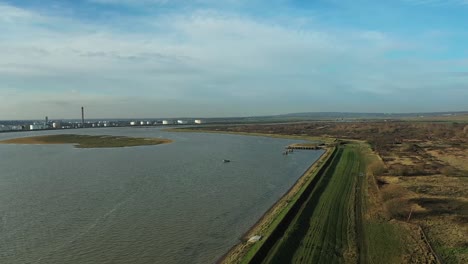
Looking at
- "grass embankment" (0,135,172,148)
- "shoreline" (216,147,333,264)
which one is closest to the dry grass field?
"shoreline" (216,147,333,264)

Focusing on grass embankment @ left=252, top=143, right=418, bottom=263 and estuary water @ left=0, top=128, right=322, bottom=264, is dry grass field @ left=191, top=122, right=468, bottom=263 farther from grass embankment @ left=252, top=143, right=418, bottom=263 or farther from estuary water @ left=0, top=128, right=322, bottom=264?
estuary water @ left=0, top=128, right=322, bottom=264

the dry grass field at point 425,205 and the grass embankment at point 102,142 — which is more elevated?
the grass embankment at point 102,142

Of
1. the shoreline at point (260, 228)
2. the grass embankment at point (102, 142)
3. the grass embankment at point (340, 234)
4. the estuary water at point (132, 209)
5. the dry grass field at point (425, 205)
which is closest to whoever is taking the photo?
the grass embankment at point (340, 234)

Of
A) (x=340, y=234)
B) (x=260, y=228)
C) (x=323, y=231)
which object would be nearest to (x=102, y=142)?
(x=260, y=228)

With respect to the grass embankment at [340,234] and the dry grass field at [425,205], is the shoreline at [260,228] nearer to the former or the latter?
the grass embankment at [340,234]

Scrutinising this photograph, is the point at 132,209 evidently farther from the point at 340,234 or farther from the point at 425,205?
the point at 425,205

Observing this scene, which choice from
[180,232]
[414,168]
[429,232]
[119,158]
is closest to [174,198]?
[180,232]

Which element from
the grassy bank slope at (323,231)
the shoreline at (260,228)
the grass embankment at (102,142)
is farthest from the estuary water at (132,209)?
the grass embankment at (102,142)

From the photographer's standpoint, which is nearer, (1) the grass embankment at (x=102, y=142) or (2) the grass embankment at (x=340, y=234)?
(2) the grass embankment at (x=340, y=234)
